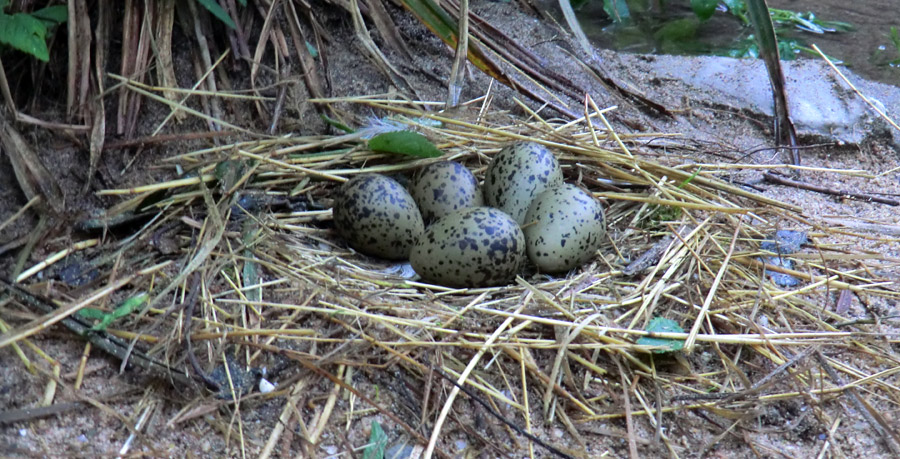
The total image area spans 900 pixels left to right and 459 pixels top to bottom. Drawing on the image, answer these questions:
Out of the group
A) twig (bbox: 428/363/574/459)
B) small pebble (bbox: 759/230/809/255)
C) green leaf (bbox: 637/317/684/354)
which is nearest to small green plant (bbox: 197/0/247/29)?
twig (bbox: 428/363/574/459)

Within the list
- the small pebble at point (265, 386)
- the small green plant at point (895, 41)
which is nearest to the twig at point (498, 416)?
the small pebble at point (265, 386)

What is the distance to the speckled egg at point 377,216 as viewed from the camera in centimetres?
252

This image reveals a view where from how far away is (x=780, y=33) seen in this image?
4617 millimetres

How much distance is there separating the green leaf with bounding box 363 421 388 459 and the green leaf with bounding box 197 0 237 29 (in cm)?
162

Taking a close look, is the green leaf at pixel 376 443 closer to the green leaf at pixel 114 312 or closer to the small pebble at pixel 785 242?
→ the green leaf at pixel 114 312

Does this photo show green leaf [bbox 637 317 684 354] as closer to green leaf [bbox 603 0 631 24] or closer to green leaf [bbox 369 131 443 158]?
green leaf [bbox 369 131 443 158]

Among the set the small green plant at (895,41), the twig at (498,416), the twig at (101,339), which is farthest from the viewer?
the small green plant at (895,41)

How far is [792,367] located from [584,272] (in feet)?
2.40

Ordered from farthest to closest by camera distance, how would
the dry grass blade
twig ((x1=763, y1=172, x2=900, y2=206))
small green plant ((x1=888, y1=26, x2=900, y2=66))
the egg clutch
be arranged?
small green plant ((x1=888, y1=26, x2=900, y2=66)), twig ((x1=763, y1=172, x2=900, y2=206)), the egg clutch, the dry grass blade

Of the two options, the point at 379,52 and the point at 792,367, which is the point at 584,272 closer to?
the point at 792,367

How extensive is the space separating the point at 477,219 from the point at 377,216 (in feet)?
1.12

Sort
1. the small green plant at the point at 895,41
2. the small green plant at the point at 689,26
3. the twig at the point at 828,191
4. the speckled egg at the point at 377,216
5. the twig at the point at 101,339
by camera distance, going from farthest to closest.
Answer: the small green plant at the point at 689,26 → the small green plant at the point at 895,41 → the twig at the point at 828,191 → the speckled egg at the point at 377,216 → the twig at the point at 101,339

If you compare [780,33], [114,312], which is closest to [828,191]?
[780,33]

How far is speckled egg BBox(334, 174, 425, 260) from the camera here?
2.52m
